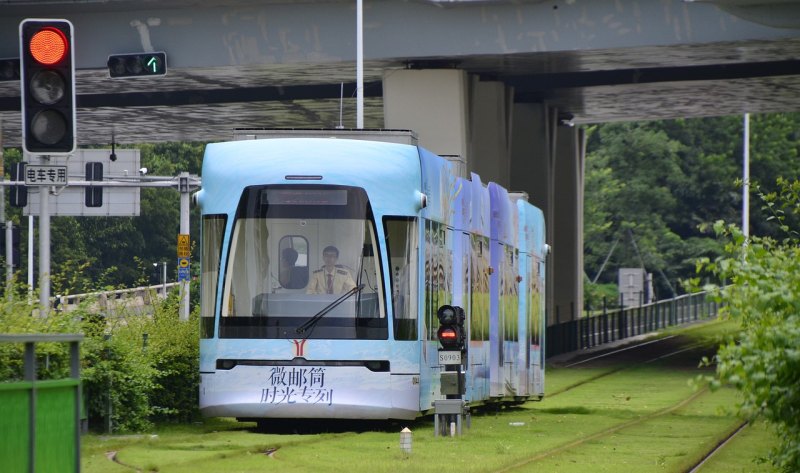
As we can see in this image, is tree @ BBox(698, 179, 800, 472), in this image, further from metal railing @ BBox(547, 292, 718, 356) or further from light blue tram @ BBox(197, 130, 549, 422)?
metal railing @ BBox(547, 292, 718, 356)

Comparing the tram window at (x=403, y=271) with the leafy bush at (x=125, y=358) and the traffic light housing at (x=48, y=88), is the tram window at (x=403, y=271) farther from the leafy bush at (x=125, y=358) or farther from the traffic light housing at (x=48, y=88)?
the traffic light housing at (x=48, y=88)

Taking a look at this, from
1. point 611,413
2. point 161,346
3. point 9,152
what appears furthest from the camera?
point 9,152

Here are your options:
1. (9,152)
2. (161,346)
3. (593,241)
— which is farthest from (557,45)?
(593,241)

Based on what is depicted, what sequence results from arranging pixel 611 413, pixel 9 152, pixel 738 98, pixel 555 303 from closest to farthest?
pixel 611 413 → pixel 738 98 → pixel 555 303 → pixel 9 152

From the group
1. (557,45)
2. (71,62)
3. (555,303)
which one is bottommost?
(555,303)

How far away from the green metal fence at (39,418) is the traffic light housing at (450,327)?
858cm

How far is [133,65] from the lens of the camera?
34.4 metres

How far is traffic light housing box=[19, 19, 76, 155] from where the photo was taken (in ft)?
40.9

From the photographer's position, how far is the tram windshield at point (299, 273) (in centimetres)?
1823

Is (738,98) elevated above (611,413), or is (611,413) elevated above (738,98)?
→ (738,98)

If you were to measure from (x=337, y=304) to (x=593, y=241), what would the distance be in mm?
81806

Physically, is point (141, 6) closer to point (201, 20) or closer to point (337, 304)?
point (201, 20)

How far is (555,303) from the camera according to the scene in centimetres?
5756

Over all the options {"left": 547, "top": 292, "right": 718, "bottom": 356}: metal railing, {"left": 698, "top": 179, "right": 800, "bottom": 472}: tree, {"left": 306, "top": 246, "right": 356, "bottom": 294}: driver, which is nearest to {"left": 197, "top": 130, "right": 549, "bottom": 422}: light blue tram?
{"left": 306, "top": 246, "right": 356, "bottom": 294}: driver
